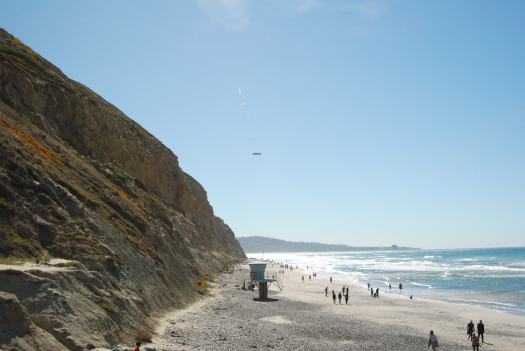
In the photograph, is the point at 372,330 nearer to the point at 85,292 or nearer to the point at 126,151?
the point at 85,292

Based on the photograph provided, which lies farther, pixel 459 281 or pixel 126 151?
pixel 459 281

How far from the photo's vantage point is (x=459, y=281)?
220ft

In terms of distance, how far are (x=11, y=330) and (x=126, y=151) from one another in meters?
35.9

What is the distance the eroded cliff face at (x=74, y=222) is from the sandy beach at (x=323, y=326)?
7.47 feet

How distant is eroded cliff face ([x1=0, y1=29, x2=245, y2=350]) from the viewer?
14320mm

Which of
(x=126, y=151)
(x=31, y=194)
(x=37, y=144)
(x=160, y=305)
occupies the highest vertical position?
(x=126, y=151)

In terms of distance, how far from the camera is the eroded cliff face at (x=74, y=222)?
47.0ft

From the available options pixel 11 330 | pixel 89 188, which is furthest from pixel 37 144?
pixel 11 330

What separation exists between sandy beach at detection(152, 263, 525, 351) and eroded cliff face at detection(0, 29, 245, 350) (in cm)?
228

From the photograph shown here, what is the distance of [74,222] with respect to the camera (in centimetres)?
2108

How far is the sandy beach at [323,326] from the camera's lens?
20250mm

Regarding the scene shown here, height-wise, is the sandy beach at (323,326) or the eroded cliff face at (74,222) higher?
the eroded cliff face at (74,222)

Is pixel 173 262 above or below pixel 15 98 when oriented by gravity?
below

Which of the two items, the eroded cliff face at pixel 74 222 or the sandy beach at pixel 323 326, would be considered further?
the sandy beach at pixel 323 326
